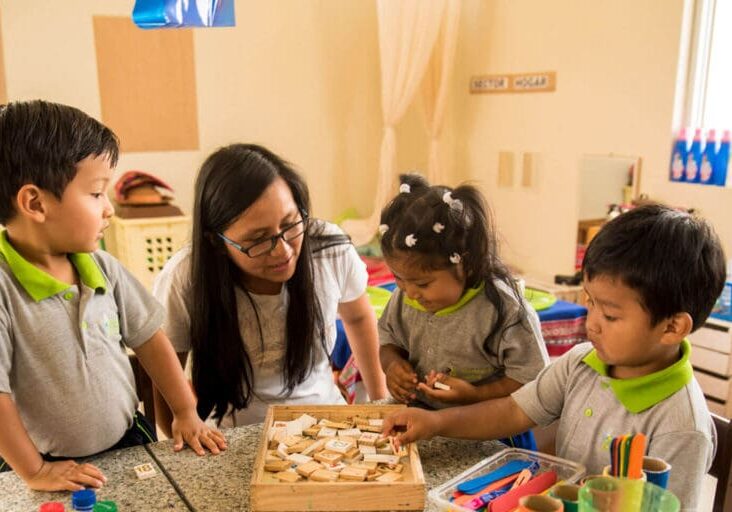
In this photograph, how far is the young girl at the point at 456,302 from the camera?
1.29 m

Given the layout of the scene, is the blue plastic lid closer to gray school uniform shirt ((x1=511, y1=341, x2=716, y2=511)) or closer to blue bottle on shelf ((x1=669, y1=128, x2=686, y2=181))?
gray school uniform shirt ((x1=511, y1=341, x2=716, y2=511))

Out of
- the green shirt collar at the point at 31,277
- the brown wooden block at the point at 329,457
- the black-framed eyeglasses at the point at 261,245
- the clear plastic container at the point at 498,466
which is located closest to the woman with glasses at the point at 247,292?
the black-framed eyeglasses at the point at 261,245

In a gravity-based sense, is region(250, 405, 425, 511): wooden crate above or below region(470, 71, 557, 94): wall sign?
below

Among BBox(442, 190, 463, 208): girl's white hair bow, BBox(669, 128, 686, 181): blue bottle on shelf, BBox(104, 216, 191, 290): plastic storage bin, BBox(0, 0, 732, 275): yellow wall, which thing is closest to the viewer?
BBox(442, 190, 463, 208): girl's white hair bow

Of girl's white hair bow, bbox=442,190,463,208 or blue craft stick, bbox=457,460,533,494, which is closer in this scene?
blue craft stick, bbox=457,460,533,494

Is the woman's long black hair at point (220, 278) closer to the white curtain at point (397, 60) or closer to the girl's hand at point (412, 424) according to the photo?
the girl's hand at point (412, 424)

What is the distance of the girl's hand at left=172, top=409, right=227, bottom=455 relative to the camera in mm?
1198

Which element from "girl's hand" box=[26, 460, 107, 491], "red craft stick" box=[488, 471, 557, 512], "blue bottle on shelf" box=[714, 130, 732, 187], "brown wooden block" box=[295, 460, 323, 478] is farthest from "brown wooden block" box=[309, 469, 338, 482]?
"blue bottle on shelf" box=[714, 130, 732, 187]

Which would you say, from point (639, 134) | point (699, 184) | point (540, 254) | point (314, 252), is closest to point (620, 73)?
point (639, 134)

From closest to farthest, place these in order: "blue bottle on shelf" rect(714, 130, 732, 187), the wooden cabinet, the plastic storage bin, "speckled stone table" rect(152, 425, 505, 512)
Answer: "speckled stone table" rect(152, 425, 505, 512)
the wooden cabinet
"blue bottle on shelf" rect(714, 130, 732, 187)
the plastic storage bin

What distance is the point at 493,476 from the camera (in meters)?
1.04

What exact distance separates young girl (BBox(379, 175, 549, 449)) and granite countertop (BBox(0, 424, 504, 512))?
4.8 inches

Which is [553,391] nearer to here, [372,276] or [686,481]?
[686,481]

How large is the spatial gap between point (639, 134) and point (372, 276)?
1.51 m
